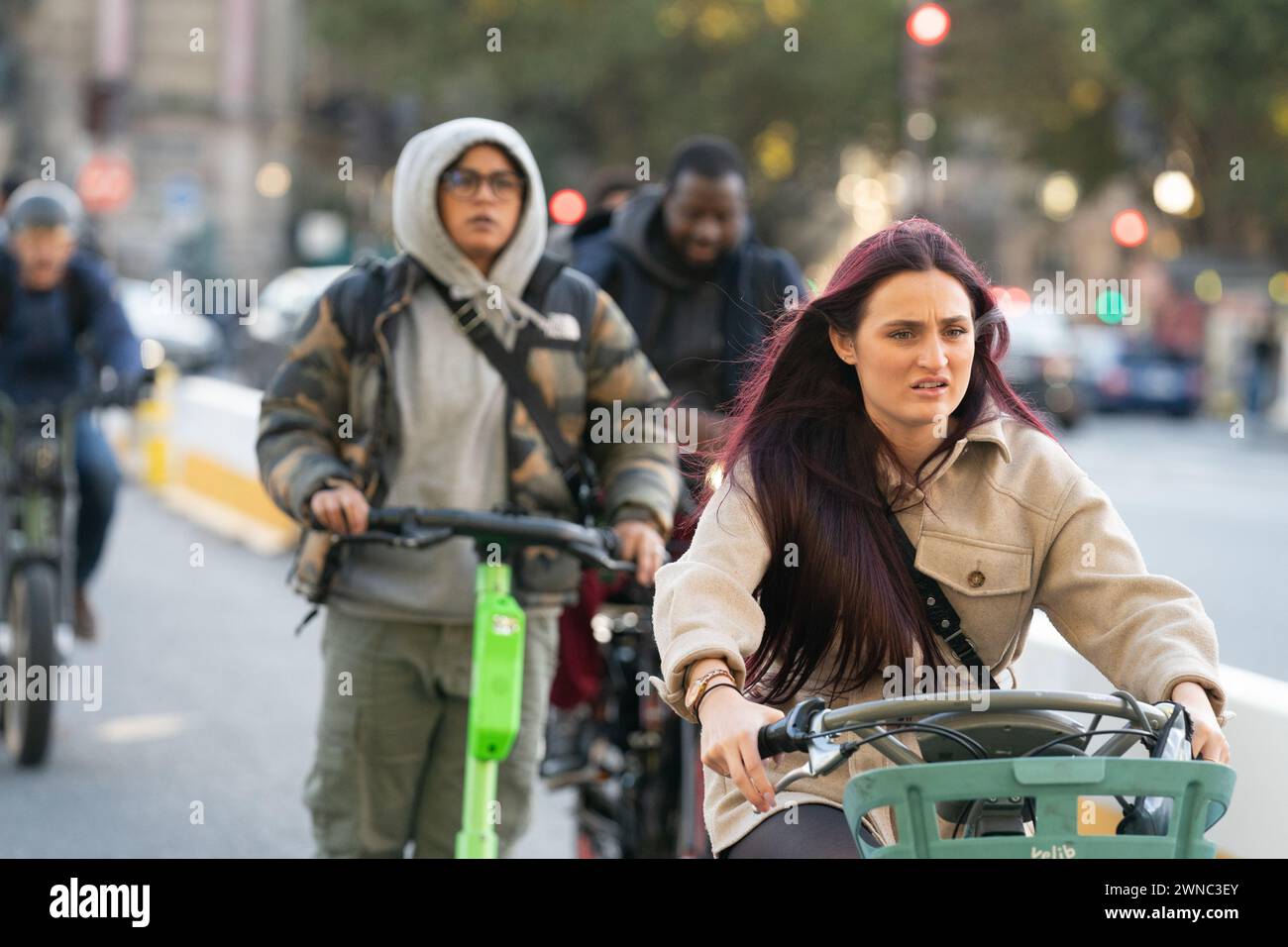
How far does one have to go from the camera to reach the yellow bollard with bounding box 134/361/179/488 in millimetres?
16281

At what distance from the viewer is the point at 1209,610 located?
1164 centimetres

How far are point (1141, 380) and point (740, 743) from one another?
109 feet

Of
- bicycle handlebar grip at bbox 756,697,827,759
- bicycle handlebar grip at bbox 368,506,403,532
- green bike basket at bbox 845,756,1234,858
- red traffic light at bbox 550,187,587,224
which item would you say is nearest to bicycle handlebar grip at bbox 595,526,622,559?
bicycle handlebar grip at bbox 368,506,403,532

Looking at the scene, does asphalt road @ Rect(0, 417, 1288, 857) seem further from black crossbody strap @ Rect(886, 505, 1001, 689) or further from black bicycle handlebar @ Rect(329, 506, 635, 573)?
black crossbody strap @ Rect(886, 505, 1001, 689)

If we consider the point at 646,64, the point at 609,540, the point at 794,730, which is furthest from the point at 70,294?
the point at 646,64

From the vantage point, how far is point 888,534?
3086 millimetres

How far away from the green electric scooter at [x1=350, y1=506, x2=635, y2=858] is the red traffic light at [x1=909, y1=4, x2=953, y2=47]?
11606 mm

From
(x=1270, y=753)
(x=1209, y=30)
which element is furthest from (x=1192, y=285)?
(x=1270, y=753)

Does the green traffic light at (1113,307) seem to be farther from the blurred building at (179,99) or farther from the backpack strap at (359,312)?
the blurred building at (179,99)

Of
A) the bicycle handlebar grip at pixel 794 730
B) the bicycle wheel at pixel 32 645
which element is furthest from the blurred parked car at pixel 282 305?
the bicycle handlebar grip at pixel 794 730

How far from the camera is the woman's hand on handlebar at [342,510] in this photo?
415cm

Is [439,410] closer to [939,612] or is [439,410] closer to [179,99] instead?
[939,612]
